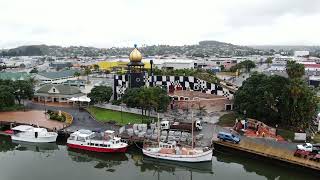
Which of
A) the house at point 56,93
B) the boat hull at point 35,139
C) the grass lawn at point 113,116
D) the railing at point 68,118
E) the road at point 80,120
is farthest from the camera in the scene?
the house at point 56,93

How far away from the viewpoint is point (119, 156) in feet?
121

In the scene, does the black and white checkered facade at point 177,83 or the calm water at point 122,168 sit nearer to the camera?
the calm water at point 122,168

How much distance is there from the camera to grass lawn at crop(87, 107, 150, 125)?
147 ft

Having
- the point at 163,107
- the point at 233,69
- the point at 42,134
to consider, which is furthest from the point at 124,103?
the point at 233,69

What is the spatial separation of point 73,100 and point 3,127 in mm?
10820

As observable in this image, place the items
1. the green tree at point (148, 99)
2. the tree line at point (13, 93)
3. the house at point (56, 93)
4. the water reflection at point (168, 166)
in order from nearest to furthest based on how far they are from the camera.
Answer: the water reflection at point (168, 166), the green tree at point (148, 99), the tree line at point (13, 93), the house at point (56, 93)

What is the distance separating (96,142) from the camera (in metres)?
37.4

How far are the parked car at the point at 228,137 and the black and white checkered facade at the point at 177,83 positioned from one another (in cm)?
1706

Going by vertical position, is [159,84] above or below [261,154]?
above

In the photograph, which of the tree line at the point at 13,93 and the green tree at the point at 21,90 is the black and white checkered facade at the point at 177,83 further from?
the tree line at the point at 13,93

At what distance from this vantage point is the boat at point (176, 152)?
112ft

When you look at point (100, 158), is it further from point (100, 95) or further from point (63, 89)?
point (63, 89)

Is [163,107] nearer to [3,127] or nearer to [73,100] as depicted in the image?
[73,100]

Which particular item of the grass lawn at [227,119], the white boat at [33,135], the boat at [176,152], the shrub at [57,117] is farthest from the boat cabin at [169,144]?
the shrub at [57,117]
